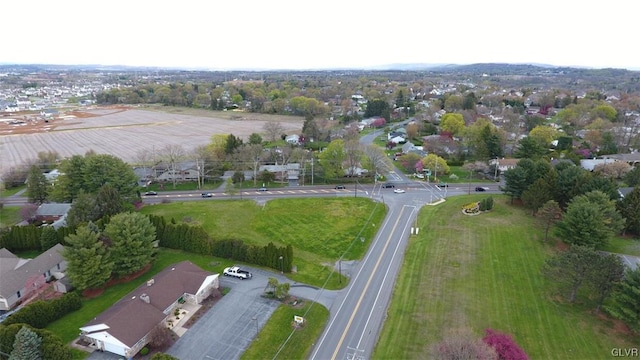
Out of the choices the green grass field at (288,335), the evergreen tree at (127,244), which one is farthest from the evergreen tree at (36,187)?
the green grass field at (288,335)

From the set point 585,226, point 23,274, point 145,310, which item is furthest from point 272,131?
point 585,226

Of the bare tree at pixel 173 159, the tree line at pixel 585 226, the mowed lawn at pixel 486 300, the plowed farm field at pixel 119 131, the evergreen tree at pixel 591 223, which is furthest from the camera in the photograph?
the plowed farm field at pixel 119 131

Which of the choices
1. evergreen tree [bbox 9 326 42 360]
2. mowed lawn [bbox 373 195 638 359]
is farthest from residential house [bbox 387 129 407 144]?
evergreen tree [bbox 9 326 42 360]

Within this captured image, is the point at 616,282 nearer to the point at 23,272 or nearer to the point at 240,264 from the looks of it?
the point at 240,264

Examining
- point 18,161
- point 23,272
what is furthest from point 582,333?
point 18,161

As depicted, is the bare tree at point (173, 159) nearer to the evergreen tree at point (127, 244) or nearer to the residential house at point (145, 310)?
the evergreen tree at point (127, 244)

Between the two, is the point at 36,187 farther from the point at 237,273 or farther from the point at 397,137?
the point at 397,137
